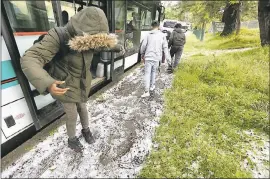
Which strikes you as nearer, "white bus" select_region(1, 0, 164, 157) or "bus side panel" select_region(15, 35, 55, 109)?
"white bus" select_region(1, 0, 164, 157)

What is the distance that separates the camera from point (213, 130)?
9.84ft

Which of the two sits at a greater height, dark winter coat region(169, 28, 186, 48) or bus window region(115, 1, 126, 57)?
bus window region(115, 1, 126, 57)

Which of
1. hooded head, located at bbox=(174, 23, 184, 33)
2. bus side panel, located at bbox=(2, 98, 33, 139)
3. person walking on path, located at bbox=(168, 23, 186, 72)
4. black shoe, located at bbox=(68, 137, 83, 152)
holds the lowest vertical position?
black shoe, located at bbox=(68, 137, 83, 152)

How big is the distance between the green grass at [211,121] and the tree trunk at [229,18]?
27.0ft

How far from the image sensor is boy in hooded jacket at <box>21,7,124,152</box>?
1587 millimetres

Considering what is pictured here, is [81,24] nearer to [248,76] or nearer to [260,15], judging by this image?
[248,76]

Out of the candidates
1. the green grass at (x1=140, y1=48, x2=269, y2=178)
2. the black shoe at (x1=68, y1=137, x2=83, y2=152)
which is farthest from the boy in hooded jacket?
the green grass at (x1=140, y1=48, x2=269, y2=178)

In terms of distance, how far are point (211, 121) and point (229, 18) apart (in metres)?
12.0

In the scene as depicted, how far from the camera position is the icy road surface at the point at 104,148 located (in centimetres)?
221

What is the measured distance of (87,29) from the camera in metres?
1.72

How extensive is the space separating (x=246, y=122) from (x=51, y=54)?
3.51 m

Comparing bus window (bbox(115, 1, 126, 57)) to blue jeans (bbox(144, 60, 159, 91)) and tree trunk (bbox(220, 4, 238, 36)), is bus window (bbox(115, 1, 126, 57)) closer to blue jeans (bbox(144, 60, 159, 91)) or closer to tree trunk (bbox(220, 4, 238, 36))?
blue jeans (bbox(144, 60, 159, 91))

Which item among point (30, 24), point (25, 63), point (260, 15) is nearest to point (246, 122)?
point (25, 63)

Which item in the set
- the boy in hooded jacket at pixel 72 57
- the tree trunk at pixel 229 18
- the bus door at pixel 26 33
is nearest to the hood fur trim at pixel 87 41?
the boy in hooded jacket at pixel 72 57
